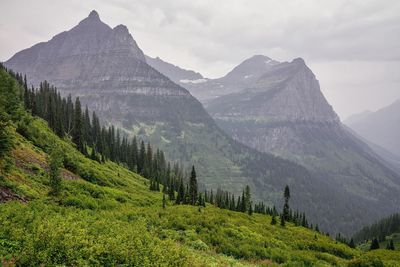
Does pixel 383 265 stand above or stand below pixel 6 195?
below

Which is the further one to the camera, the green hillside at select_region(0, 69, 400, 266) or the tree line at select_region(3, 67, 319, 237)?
the tree line at select_region(3, 67, 319, 237)

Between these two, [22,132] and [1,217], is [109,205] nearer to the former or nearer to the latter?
[1,217]

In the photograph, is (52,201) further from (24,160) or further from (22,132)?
(22,132)

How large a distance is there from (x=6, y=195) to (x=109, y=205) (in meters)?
17.3

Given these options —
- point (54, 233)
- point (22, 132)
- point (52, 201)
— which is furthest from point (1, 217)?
point (22, 132)

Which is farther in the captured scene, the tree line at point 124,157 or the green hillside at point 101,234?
the tree line at point 124,157

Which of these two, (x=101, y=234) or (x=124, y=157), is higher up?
(x=101, y=234)

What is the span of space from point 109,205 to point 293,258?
29.8 meters

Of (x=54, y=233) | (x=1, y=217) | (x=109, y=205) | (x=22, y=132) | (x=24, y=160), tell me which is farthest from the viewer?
(x=22, y=132)

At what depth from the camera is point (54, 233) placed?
2406 cm

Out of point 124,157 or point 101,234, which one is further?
point 124,157

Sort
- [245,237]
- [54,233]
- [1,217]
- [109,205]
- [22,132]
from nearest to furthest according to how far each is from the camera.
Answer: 1. [54,233]
2. [1,217]
3. [245,237]
4. [109,205]
5. [22,132]

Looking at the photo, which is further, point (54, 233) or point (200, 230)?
point (200, 230)

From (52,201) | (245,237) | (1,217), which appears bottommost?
(245,237)
